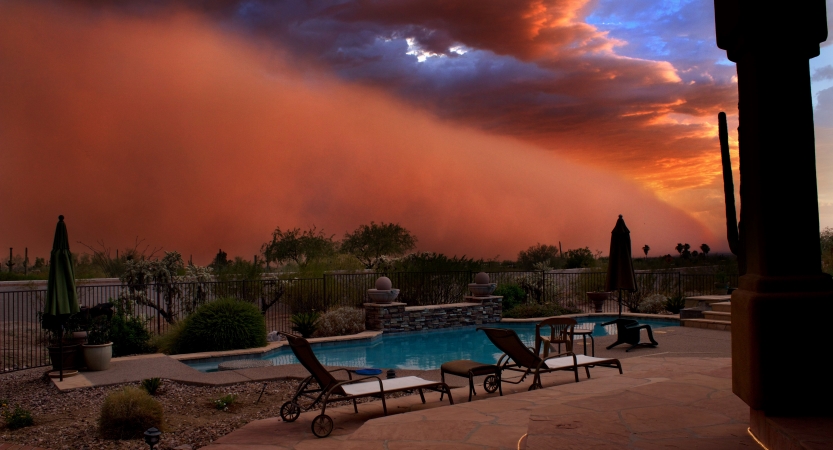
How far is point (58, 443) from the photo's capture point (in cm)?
579

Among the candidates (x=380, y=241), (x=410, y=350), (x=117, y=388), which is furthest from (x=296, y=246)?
(x=117, y=388)

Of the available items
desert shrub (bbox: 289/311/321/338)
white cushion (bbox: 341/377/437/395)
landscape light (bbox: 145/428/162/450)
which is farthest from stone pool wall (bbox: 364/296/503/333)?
landscape light (bbox: 145/428/162/450)

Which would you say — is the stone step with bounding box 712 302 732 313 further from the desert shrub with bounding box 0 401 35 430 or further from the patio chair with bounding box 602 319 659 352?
the desert shrub with bounding box 0 401 35 430

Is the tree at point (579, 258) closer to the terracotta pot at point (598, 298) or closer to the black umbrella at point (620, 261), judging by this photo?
the terracotta pot at point (598, 298)

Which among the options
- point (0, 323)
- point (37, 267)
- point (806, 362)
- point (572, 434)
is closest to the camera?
point (806, 362)

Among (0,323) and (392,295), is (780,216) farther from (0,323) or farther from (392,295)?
(0,323)

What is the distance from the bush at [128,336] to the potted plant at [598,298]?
13.2 meters

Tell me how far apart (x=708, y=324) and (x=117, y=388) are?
12.3 meters

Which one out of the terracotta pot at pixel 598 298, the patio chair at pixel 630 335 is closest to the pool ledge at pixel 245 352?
the patio chair at pixel 630 335

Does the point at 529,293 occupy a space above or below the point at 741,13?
below

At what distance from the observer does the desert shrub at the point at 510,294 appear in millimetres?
18734

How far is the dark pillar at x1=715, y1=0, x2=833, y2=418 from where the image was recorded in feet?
9.73

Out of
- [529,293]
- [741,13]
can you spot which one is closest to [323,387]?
[741,13]

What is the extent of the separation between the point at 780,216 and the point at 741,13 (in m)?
1.04
